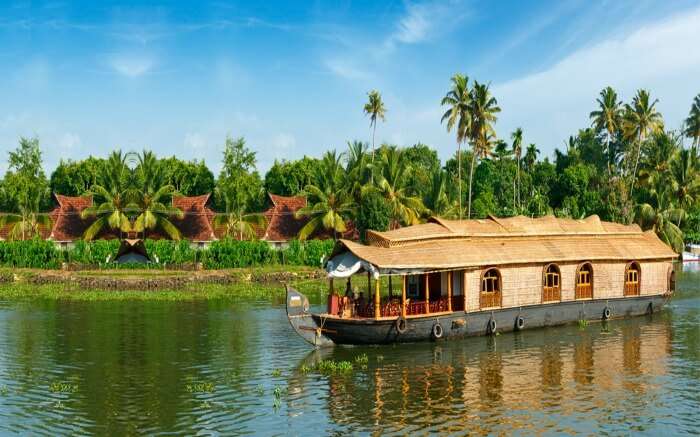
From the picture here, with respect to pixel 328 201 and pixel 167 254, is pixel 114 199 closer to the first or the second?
pixel 167 254

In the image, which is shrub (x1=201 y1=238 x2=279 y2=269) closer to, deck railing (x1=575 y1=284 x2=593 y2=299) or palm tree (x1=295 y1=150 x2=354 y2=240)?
palm tree (x1=295 y1=150 x2=354 y2=240)

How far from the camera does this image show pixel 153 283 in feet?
134

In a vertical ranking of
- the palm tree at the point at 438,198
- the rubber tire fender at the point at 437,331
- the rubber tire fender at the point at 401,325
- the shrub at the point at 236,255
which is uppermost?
the palm tree at the point at 438,198

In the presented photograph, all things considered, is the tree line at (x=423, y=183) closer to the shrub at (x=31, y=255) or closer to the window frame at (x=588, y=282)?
the shrub at (x=31, y=255)

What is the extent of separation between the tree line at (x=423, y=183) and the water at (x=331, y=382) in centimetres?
2289

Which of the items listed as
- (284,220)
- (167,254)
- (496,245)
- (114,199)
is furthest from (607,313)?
(114,199)

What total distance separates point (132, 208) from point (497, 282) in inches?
1248

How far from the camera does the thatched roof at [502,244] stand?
76.0 ft

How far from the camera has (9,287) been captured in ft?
132

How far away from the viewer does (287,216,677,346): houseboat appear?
894 inches

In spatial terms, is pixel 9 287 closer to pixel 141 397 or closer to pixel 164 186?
pixel 164 186

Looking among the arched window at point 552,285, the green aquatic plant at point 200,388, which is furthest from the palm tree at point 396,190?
the green aquatic plant at point 200,388

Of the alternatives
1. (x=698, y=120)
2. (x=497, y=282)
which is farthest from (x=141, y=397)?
(x=698, y=120)

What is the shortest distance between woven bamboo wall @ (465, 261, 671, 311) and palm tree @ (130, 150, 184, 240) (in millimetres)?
30703
